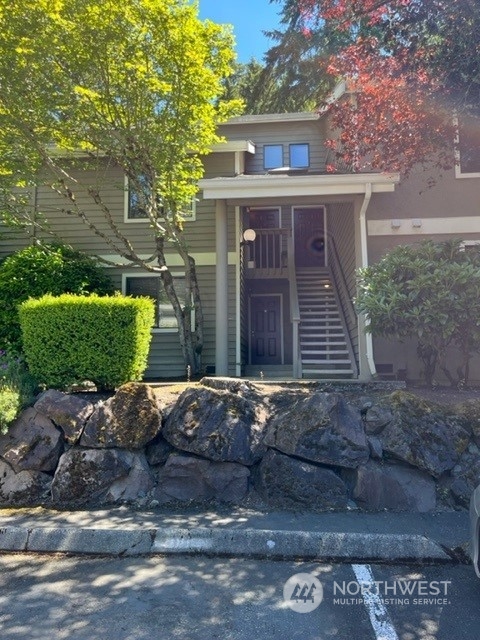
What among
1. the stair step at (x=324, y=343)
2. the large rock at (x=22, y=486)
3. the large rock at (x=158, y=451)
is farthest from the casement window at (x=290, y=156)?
the large rock at (x=22, y=486)

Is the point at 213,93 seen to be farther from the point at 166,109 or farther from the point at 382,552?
the point at 382,552

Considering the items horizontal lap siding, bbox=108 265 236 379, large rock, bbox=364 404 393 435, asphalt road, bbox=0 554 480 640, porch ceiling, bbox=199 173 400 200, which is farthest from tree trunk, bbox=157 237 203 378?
asphalt road, bbox=0 554 480 640

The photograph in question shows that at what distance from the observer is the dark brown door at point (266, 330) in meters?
13.4

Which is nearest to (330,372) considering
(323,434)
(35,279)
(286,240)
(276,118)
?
(323,434)

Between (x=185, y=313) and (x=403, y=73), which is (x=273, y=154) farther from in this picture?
(x=403, y=73)

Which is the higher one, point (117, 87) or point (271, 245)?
point (117, 87)

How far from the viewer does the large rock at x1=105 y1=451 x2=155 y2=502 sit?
17.3 ft

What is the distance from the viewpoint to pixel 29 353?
20.3 ft

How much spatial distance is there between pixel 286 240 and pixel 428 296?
21.8ft

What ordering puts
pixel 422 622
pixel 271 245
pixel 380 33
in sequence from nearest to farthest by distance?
pixel 422 622, pixel 380 33, pixel 271 245

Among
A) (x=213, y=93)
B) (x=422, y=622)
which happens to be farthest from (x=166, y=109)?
(x=422, y=622)

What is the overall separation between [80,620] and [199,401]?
282 centimetres

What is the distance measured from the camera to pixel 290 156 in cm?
1305

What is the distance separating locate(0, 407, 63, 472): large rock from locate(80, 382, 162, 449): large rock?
1.16 ft
